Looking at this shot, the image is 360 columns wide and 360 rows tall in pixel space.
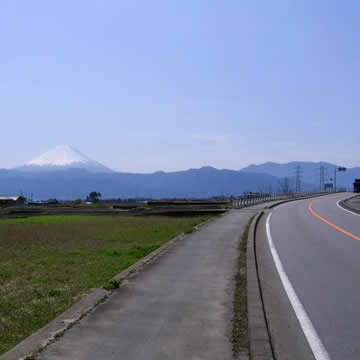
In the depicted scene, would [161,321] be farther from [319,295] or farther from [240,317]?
[319,295]

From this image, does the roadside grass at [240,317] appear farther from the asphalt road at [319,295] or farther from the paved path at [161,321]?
the asphalt road at [319,295]

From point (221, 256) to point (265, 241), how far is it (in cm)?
437

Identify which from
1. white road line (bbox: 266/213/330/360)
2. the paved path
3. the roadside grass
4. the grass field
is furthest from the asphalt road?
the grass field

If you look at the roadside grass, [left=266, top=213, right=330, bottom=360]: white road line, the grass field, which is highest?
the roadside grass

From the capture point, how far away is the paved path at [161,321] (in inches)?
186

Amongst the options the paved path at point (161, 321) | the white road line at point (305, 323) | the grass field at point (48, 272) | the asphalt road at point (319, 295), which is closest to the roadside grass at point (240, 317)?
the paved path at point (161, 321)

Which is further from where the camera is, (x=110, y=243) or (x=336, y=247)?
(x=110, y=243)

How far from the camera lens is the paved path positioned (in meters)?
4.73

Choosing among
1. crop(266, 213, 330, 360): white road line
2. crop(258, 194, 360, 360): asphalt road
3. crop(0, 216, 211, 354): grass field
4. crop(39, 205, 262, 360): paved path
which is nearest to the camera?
crop(39, 205, 262, 360): paved path

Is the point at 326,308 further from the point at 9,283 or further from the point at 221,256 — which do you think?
the point at 9,283

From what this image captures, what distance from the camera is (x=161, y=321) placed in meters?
5.80

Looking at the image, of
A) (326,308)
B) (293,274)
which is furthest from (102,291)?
(293,274)

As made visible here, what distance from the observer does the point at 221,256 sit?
11781mm

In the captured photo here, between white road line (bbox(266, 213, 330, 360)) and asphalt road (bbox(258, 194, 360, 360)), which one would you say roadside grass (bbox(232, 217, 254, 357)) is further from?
white road line (bbox(266, 213, 330, 360))
